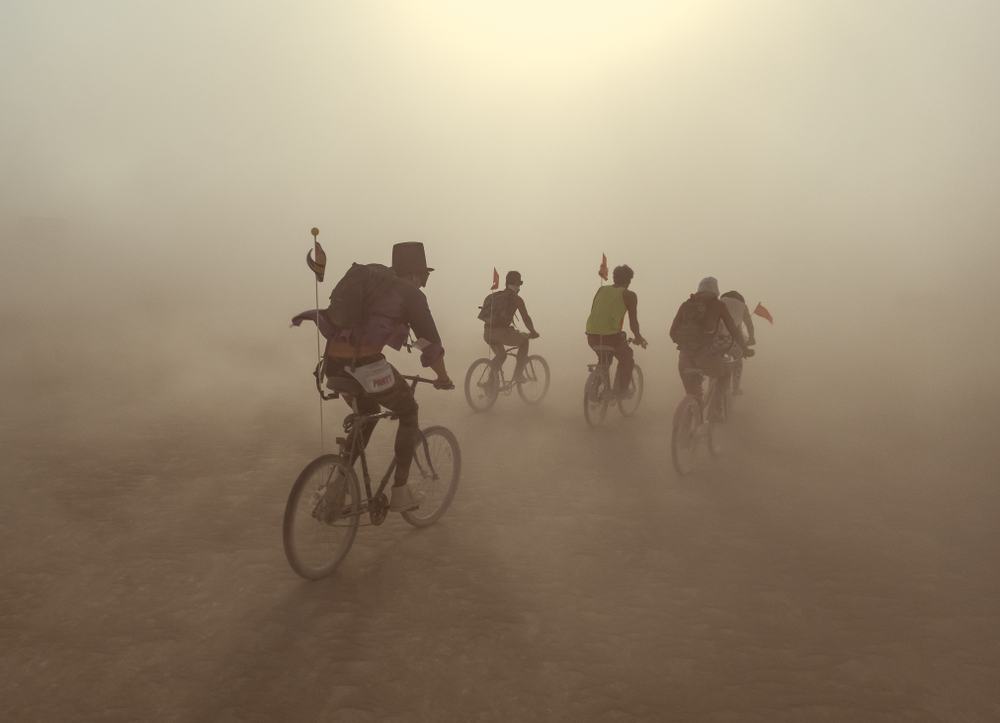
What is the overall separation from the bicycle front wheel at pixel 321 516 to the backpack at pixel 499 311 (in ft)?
19.3

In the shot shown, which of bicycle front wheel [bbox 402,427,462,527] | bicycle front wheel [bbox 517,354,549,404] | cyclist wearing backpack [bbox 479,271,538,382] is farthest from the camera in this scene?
bicycle front wheel [bbox 517,354,549,404]

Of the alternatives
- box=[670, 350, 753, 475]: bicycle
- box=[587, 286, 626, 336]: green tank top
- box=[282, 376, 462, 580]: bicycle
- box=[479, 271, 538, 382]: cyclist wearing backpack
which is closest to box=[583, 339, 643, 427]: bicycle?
box=[587, 286, 626, 336]: green tank top

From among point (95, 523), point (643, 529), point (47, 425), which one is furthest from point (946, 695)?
point (47, 425)

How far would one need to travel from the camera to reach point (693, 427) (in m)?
7.55

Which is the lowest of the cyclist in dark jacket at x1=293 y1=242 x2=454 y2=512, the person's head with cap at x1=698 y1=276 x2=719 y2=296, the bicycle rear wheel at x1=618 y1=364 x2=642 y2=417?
the bicycle rear wheel at x1=618 y1=364 x2=642 y2=417

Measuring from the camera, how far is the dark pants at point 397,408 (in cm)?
473

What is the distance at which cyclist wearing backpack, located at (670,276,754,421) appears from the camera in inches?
289

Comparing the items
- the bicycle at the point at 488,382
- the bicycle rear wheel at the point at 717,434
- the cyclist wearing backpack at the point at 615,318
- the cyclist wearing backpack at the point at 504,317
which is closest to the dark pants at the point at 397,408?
the bicycle rear wheel at the point at 717,434

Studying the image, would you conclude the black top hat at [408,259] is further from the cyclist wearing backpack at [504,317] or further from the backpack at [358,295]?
the cyclist wearing backpack at [504,317]

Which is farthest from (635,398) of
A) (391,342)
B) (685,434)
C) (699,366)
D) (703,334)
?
(391,342)

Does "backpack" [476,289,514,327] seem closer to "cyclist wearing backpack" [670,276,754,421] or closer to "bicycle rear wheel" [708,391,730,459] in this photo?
"cyclist wearing backpack" [670,276,754,421]

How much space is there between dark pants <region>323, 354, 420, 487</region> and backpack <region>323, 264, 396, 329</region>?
29cm

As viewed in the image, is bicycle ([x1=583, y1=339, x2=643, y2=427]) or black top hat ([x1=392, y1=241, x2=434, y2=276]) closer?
black top hat ([x1=392, y1=241, x2=434, y2=276])

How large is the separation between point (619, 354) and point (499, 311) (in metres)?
2.05
